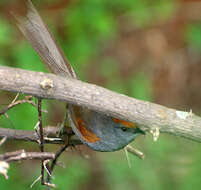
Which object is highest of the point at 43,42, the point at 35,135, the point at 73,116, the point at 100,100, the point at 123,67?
the point at 43,42

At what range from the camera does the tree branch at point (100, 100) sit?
6.21 ft

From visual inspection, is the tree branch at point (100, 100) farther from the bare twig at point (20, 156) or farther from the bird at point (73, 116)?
the bare twig at point (20, 156)

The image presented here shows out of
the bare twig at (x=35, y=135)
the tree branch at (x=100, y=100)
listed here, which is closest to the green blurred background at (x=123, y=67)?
the bare twig at (x=35, y=135)

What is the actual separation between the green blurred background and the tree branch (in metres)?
1.45

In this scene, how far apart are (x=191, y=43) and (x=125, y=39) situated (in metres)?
0.93

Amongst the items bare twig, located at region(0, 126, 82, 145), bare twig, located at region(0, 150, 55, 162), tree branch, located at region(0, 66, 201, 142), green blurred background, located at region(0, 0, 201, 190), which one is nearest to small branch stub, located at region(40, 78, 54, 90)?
tree branch, located at region(0, 66, 201, 142)

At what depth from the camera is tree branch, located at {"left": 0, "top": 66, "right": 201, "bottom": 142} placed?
6.21 ft

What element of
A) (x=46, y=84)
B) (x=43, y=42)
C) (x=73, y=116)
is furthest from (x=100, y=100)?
(x=43, y=42)

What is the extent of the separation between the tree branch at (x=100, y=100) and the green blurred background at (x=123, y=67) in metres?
1.45

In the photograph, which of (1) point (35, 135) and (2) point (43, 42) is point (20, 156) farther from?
(2) point (43, 42)

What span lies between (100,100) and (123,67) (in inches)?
154

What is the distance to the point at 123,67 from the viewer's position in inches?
230

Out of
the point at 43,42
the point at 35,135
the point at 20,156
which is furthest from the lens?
the point at 35,135

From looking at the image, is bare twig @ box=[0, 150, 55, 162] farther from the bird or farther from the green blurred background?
the green blurred background
